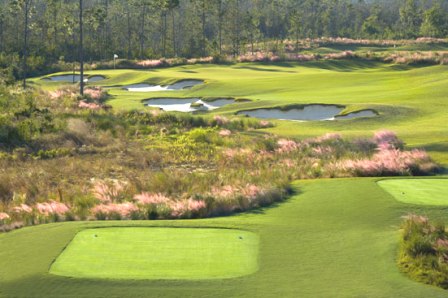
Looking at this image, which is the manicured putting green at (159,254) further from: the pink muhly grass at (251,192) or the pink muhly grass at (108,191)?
the pink muhly grass at (108,191)

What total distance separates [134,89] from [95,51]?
40862 millimetres

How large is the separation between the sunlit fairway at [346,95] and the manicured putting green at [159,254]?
1373cm

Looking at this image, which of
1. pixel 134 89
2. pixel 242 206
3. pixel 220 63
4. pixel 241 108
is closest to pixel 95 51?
pixel 220 63

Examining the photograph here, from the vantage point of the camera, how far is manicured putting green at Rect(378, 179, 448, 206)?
43.6ft

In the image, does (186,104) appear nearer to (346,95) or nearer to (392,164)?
(346,95)

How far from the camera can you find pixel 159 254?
9.67 meters

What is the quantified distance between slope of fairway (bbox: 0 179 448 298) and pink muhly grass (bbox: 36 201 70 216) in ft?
5.17

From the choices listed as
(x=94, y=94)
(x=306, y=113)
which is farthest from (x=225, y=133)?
(x=94, y=94)

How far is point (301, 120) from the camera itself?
3391 centimetres

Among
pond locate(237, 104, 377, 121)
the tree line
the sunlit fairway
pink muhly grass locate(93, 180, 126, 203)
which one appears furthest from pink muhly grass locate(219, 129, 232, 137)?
the tree line

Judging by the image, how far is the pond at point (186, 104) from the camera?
40.9m

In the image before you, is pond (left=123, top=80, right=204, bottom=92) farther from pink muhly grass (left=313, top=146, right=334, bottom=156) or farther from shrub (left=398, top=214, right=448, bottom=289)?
shrub (left=398, top=214, right=448, bottom=289)

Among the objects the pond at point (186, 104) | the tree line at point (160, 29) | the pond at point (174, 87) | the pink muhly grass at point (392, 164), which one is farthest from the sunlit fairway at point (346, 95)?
the tree line at point (160, 29)

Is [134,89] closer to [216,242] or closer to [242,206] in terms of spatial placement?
[242,206]
